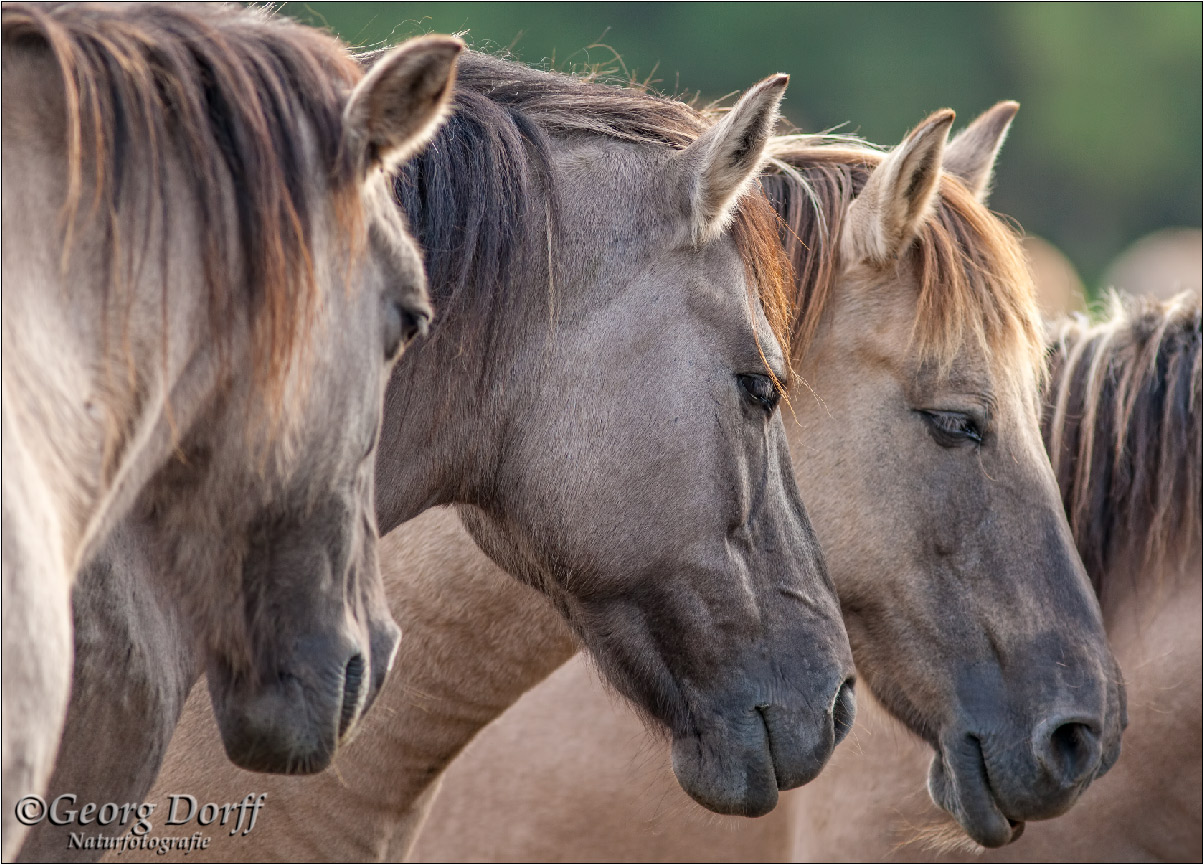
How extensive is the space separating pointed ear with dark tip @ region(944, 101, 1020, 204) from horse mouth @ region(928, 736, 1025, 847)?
4.50 ft

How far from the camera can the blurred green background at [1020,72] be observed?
24375 millimetres

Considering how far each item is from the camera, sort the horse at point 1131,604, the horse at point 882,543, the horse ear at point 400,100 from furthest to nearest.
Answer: the horse at point 1131,604 < the horse at point 882,543 < the horse ear at point 400,100

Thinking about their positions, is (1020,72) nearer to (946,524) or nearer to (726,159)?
(946,524)

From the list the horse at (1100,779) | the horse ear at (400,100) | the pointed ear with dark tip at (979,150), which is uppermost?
the horse ear at (400,100)

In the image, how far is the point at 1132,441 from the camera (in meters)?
3.36

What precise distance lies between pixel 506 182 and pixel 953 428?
1.17 metres

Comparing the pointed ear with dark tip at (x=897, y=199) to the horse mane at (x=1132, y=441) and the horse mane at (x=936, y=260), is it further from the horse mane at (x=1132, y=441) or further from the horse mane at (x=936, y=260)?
the horse mane at (x=1132, y=441)

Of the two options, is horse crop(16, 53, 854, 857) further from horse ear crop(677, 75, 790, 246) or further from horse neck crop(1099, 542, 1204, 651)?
horse neck crop(1099, 542, 1204, 651)

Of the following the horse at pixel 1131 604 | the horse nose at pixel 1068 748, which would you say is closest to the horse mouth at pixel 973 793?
the horse nose at pixel 1068 748

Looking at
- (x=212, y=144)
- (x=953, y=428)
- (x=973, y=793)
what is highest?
(x=212, y=144)

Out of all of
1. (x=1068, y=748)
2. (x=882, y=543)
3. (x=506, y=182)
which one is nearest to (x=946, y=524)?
(x=882, y=543)

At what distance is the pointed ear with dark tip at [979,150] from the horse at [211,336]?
77.9 inches

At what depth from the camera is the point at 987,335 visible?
2768mm

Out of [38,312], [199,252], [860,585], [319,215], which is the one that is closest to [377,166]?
[319,215]
